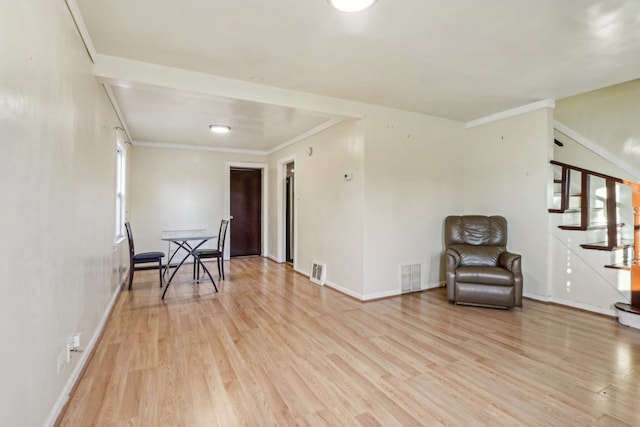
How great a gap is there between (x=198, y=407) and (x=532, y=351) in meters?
2.65

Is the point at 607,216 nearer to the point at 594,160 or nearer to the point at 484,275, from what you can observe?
the point at 594,160

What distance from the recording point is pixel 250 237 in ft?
23.8

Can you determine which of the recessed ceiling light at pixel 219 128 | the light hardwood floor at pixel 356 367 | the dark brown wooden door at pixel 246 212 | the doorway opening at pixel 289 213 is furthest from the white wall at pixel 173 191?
the light hardwood floor at pixel 356 367

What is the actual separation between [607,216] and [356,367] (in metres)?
3.45

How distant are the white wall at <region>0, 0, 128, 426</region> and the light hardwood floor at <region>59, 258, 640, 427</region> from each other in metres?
0.48

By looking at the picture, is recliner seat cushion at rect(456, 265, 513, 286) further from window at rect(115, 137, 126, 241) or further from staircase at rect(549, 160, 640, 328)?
window at rect(115, 137, 126, 241)

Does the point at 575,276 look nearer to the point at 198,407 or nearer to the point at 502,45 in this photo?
the point at 502,45

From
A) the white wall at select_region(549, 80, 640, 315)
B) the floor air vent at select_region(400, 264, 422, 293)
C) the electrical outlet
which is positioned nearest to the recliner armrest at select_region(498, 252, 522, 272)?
the white wall at select_region(549, 80, 640, 315)

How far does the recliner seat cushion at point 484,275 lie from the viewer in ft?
11.5

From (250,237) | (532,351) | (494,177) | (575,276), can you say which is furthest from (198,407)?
(250,237)

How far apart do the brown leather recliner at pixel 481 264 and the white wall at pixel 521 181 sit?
30 centimetres

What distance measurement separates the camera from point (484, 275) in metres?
3.60

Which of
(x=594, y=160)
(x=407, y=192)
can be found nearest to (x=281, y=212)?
(x=407, y=192)

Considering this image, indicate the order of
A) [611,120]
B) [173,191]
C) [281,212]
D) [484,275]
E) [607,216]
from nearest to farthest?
1. [607,216]
2. [484,275]
3. [611,120]
4. [173,191]
5. [281,212]
